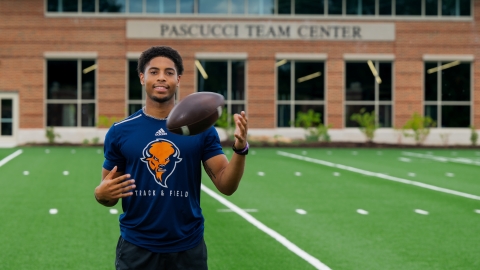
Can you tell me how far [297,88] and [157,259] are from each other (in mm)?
30919

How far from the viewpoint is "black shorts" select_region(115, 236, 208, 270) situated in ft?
13.5

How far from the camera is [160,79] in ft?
13.4

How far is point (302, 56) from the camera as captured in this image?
3431cm

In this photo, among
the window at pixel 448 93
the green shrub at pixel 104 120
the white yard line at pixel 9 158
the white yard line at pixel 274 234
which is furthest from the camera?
the window at pixel 448 93

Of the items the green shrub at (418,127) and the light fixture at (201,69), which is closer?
the green shrub at (418,127)

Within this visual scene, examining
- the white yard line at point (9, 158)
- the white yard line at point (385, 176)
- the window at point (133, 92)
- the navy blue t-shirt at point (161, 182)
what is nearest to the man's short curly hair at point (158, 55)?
the navy blue t-shirt at point (161, 182)

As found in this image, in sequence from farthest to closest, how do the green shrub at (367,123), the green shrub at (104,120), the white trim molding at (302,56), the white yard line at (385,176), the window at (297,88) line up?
the window at (297,88) < the white trim molding at (302,56) < the green shrub at (367,123) < the green shrub at (104,120) < the white yard line at (385,176)

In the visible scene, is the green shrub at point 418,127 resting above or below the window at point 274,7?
below

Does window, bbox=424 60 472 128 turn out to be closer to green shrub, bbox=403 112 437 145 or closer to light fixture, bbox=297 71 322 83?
green shrub, bbox=403 112 437 145

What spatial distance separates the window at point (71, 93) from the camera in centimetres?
3381

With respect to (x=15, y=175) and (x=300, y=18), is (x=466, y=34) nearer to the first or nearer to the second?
(x=300, y=18)

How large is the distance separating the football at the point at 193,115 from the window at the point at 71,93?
100ft

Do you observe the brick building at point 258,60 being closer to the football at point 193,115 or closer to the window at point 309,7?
the window at point 309,7

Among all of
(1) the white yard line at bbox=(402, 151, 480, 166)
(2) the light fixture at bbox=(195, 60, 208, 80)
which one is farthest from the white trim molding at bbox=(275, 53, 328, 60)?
(1) the white yard line at bbox=(402, 151, 480, 166)
